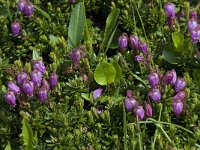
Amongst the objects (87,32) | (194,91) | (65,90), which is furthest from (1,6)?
(194,91)

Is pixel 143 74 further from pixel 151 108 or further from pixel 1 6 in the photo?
pixel 1 6

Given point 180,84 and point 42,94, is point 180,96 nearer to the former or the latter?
point 180,84

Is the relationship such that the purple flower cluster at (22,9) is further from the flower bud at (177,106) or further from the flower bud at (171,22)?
the flower bud at (177,106)

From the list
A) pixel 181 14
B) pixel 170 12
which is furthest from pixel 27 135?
pixel 181 14

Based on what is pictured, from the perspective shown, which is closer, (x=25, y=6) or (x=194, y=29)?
(x=194, y=29)

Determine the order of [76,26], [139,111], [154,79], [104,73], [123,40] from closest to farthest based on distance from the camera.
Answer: [139,111] < [154,79] < [104,73] < [123,40] < [76,26]

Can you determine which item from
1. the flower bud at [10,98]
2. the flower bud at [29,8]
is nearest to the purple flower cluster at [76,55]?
the flower bud at [10,98]

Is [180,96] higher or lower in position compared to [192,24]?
lower

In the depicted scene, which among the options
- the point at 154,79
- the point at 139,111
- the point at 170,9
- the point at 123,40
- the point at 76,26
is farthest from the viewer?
the point at 76,26
